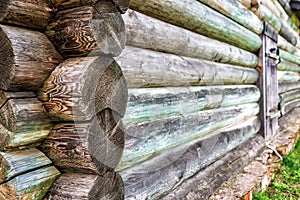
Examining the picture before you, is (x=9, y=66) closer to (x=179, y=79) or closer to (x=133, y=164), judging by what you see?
(x=133, y=164)

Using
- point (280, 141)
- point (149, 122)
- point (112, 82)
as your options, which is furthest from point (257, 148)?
point (112, 82)

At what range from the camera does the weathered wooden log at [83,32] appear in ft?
4.06

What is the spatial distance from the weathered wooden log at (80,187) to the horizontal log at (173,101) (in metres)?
0.45

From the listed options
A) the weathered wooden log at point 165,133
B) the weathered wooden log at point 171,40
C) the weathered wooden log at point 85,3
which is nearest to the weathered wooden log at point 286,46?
the weathered wooden log at point 171,40

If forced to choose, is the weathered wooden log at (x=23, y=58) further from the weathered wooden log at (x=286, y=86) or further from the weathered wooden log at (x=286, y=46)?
the weathered wooden log at (x=286, y=86)

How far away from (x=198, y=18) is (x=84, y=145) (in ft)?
5.52

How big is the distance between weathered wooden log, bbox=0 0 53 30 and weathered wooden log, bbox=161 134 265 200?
1.39 m

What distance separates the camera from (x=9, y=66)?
1.13m

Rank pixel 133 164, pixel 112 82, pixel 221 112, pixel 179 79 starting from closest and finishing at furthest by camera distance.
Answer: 1. pixel 112 82
2. pixel 133 164
3. pixel 179 79
4. pixel 221 112

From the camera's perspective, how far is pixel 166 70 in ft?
6.79

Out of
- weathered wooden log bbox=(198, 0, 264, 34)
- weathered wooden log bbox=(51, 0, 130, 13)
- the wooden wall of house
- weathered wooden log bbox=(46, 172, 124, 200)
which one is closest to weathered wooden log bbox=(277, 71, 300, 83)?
weathered wooden log bbox=(198, 0, 264, 34)

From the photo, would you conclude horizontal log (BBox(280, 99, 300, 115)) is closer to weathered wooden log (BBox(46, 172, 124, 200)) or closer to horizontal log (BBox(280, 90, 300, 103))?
horizontal log (BBox(280, 90, 300, 103))

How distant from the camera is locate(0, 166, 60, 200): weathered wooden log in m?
1.14

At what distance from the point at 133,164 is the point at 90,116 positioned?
0.70 m
